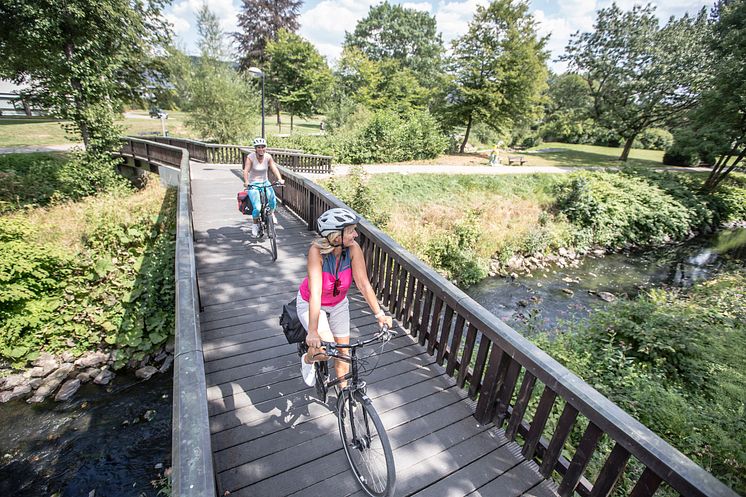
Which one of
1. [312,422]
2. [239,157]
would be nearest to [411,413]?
[312,422]

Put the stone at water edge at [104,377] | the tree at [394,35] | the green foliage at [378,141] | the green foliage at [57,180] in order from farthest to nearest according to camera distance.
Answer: the tree at [394,35]
the green foliage at [378,141]
the green foliage at [57,180]
the stone at water edge at [104,377]

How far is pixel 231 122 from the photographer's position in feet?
77.8

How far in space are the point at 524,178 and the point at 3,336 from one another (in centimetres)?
2216

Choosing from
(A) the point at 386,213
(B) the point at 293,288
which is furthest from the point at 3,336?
(A) the point at 386,213

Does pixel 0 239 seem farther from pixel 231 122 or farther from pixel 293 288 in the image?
pixel 231 122

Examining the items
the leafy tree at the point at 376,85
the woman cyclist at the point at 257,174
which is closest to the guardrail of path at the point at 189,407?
the woman cyclist at the point at 257,174

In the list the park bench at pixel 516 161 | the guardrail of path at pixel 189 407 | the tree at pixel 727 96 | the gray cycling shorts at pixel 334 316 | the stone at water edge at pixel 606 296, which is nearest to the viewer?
the guardrail of path at pixel 189 407

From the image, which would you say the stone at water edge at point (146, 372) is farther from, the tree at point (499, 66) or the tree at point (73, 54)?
the tree at point (499, 66)

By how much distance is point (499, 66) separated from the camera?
82.4 feet

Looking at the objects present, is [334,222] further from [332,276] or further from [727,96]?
[727,96]

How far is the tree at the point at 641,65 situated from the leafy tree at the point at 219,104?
29.7m

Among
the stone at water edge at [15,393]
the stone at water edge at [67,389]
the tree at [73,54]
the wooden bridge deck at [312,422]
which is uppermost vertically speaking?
the tree at [73,54]

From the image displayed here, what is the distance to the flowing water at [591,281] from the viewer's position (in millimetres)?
10484

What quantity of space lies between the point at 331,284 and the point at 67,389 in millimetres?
6926
